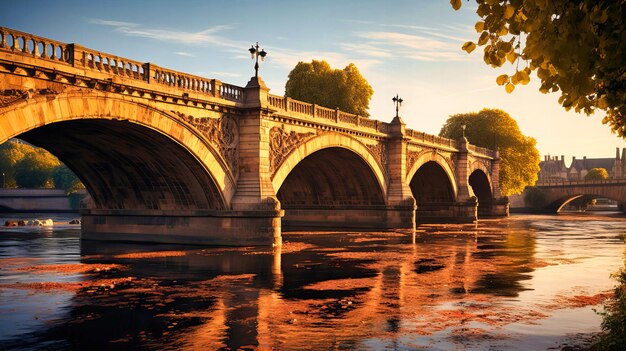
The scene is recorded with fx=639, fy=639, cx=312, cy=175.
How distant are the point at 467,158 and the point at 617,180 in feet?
165

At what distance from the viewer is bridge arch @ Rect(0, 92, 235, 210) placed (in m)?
24.9

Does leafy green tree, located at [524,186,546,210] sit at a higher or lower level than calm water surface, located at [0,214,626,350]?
higher

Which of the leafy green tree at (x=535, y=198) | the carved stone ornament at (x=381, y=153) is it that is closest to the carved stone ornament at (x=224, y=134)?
the carved stone ornament at (x=381, y=153)

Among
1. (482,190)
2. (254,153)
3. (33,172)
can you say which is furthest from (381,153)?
(33,172)

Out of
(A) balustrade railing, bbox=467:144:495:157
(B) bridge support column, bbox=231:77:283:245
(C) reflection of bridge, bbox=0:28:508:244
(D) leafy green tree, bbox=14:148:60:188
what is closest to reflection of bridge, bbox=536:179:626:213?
(A) balustrade railing, bbox=467:144:495:157

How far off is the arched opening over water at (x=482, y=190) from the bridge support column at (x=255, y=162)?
56.6 metres

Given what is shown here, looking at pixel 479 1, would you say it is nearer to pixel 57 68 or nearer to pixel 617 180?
pixel 57 68

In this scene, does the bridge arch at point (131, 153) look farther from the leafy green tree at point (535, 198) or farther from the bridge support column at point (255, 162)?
the leafy green tree at point (535, 198)

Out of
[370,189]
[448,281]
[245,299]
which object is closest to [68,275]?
[245,299]

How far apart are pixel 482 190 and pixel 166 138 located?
2600 inches

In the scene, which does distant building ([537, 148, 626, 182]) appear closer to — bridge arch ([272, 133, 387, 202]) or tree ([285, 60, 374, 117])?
tree ([285, 60, 374, 117])

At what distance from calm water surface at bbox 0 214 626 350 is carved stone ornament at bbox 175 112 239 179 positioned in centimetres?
491

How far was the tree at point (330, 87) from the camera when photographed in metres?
76.9

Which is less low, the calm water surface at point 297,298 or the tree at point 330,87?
the tree at point 330,87
